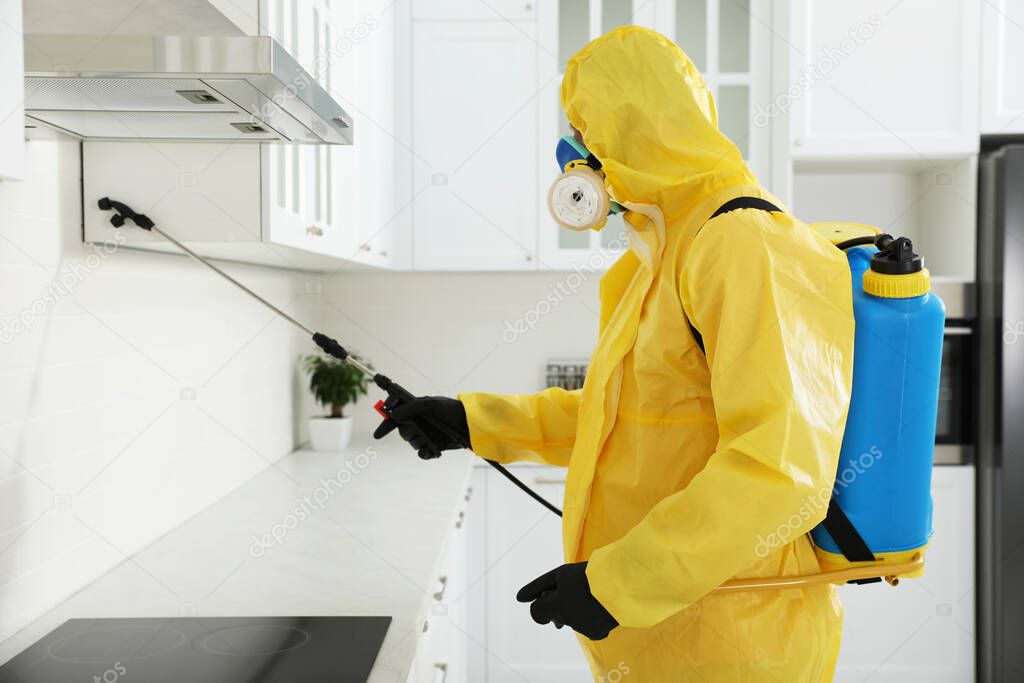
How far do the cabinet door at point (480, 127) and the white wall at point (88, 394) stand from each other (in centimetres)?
91

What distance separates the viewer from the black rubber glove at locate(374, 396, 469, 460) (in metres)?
1.46

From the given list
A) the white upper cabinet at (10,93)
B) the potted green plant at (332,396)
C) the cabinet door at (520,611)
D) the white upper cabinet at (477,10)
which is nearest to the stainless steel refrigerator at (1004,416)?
the cabinet door at (520,611)

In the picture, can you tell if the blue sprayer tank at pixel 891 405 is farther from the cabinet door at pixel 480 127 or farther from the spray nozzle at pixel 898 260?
the cabinet door at pixel 480 127

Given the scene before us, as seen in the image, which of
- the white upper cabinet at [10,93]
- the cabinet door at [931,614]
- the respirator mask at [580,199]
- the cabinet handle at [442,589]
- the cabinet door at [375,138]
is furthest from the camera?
the cabinet door at [931,614]

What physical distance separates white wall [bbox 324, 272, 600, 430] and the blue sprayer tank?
6.60ft

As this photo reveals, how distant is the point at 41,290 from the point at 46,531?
35cm

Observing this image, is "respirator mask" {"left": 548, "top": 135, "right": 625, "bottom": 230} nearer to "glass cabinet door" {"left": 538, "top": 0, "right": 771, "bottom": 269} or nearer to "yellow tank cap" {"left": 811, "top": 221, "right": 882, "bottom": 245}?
"yellow tank cap" {"left": 811, "top": 221, "right": 882, "bottom": 245}

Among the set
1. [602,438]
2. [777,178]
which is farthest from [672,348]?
[777,178]

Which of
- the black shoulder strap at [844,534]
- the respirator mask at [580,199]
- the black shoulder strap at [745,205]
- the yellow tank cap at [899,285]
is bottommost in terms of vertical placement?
the black shoulder strap at [844,534]

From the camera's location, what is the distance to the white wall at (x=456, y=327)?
3.06m

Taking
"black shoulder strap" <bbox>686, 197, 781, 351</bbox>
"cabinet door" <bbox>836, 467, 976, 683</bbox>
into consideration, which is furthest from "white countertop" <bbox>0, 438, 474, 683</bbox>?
"cabinet door" <bbox>836, 467, 976, 683</bbox>

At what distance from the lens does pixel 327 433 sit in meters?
2.72

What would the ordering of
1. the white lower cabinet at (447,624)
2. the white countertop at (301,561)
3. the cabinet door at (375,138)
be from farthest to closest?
the cabinet door at (375,138)
the white lower cabinet at (447,624)
the white countertop at (301,561)

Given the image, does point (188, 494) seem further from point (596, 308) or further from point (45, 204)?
point (596, 308)
